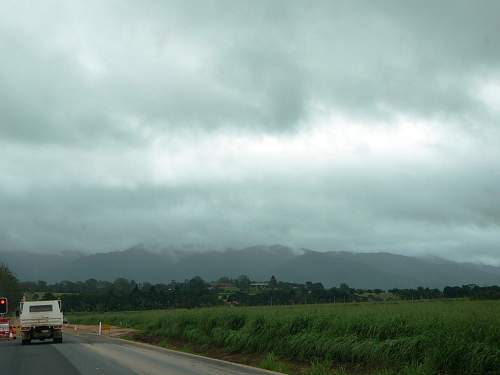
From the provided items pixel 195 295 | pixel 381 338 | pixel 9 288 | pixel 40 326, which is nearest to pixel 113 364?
pixel 381 338

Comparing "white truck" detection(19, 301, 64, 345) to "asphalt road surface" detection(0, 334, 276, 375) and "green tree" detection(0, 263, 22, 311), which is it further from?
"green tree" detection(0, 263, 22, 311)

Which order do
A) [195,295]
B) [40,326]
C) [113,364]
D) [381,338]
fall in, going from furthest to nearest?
[195,295]
[40,326]
[113,364]
[381,338]

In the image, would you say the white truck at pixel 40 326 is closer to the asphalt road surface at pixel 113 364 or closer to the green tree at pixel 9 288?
the asphalt road surface at pixel 113 364

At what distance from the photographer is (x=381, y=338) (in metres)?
18.3

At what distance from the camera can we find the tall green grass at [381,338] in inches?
549

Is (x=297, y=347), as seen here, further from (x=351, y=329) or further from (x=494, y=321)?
(x=494, y=321)

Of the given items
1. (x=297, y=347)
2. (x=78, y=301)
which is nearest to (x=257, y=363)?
(x=297, y=347)

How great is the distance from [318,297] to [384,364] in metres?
69.2

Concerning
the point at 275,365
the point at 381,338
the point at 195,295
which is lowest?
the point at 275,365

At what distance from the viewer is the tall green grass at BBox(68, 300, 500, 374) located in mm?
13953

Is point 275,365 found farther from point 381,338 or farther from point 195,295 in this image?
point 195,295

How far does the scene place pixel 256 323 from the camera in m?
26.4

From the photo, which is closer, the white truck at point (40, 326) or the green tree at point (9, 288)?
the white truck at point (40, 326)

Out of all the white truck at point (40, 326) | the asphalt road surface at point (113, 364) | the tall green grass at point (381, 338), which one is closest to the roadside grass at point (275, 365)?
the asphalt road surface at point (113, 364)
